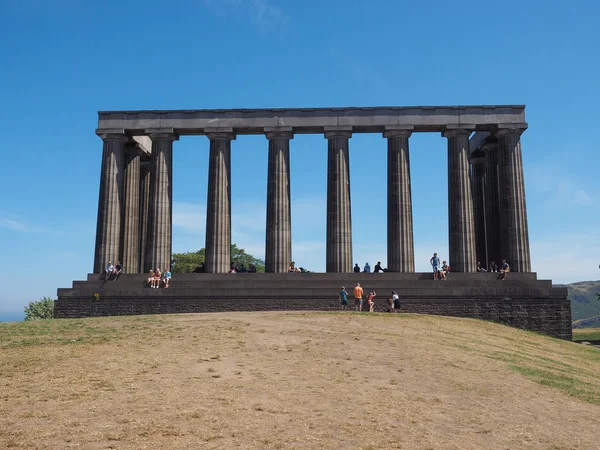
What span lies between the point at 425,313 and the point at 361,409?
97.5ft

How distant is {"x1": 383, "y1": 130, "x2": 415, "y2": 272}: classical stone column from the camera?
49.5 meters

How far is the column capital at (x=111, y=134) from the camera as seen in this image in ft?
174

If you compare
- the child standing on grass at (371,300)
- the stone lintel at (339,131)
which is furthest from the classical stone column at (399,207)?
the child standing on grass at (371,300)

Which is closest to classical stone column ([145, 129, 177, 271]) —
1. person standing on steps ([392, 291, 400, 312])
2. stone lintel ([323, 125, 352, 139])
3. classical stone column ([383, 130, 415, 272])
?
stone lintel ([323, 125, 352, 139])

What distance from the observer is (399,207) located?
49969 millimetres

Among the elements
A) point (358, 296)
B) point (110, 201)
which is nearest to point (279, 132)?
point (110, 201)

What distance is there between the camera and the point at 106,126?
5322 centimetres

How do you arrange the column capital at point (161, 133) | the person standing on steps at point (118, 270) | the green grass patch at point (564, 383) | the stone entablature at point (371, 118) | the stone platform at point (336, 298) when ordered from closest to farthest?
the green grass patch at point (564, 383) → the stone platform at point (336, 298) → the person standing on steps at point (118, 270) → the stone entablature at point (371, 118) → the column capital at point (161, 133)

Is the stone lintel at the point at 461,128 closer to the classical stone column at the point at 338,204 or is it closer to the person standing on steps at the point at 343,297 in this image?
the classical stone column at the point at 338,204

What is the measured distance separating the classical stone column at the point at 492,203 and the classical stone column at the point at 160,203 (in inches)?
1208

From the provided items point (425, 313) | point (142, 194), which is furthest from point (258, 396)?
point (142, 194)

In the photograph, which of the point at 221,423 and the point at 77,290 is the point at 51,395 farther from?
the point at 77,290

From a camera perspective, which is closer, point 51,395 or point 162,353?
point 51,395

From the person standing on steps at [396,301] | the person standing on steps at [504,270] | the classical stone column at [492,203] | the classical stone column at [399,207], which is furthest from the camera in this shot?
the classical stone column at [492,203]
